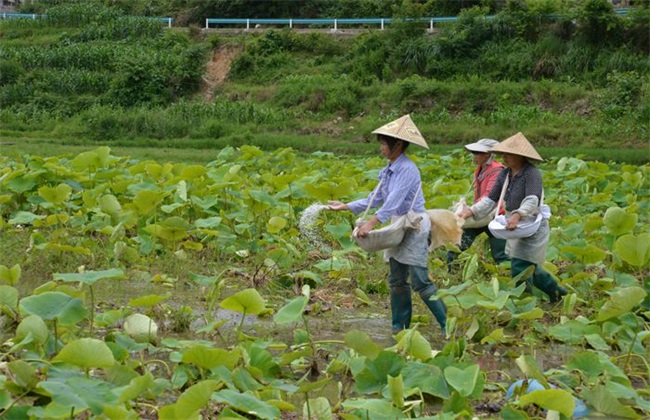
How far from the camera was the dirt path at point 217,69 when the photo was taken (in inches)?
908

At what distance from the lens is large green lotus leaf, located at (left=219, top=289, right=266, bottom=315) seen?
3096 millimetres

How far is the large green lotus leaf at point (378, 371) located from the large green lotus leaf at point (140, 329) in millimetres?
961

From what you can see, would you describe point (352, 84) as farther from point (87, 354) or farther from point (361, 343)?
point (87, 354)

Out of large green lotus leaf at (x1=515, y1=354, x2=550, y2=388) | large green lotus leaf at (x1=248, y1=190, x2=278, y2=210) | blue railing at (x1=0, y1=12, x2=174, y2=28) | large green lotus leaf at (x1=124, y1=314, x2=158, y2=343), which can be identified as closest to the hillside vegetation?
blue railing at (x1=0, y1=12, x2=174, y2=28)

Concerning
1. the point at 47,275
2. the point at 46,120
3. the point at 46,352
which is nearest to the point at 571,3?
the point at 46,120

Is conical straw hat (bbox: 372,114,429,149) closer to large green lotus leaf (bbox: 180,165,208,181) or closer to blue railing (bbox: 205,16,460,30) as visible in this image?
large green lotus leaf (bbox: 180,165,208,181)

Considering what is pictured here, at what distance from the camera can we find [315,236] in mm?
6344

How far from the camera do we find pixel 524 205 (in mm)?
4645

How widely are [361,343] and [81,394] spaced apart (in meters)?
0.88

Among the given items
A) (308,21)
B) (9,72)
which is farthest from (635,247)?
(308,21)

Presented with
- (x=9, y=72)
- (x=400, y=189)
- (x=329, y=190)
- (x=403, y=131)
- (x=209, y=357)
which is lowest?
(x=9, y=72)

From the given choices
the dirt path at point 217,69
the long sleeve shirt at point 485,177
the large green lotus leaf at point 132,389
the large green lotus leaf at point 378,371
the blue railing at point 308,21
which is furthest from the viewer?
the blue railing at point 308,21

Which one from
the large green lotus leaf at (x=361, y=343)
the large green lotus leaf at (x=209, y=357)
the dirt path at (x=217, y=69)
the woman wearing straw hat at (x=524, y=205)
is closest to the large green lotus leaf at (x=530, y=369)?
the large green lotus leaf at (x=361, y=343)

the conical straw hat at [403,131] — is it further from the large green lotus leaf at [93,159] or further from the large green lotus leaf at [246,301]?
the large green lotus leaf at [93,159]
